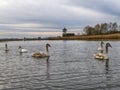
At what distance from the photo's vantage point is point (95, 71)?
27453 mm

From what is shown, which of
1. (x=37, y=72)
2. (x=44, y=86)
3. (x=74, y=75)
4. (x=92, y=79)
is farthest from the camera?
(x=37, y=72)

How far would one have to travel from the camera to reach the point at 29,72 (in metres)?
27.2

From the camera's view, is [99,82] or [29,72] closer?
[99,82]

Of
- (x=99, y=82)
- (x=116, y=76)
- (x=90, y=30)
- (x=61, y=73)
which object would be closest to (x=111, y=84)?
(x=99, y=82)

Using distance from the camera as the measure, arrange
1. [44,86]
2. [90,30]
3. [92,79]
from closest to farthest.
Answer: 1. [44,86]
2. [92,79]
3. [90,30]

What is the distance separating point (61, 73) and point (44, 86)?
573 centimetres

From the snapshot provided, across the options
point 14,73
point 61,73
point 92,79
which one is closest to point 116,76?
point 92,79

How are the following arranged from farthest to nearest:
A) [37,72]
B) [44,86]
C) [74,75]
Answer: [37,72], [74,75], [44,86]

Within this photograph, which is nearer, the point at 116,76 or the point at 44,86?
the point at 44,86

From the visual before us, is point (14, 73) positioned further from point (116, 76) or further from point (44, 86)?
point (116, 76)

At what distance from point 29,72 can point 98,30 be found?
553 feet

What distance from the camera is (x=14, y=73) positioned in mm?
26734

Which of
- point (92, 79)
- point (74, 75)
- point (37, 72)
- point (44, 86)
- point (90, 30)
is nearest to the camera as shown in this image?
point (44, 86)

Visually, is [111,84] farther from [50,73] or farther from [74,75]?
[50,73]
